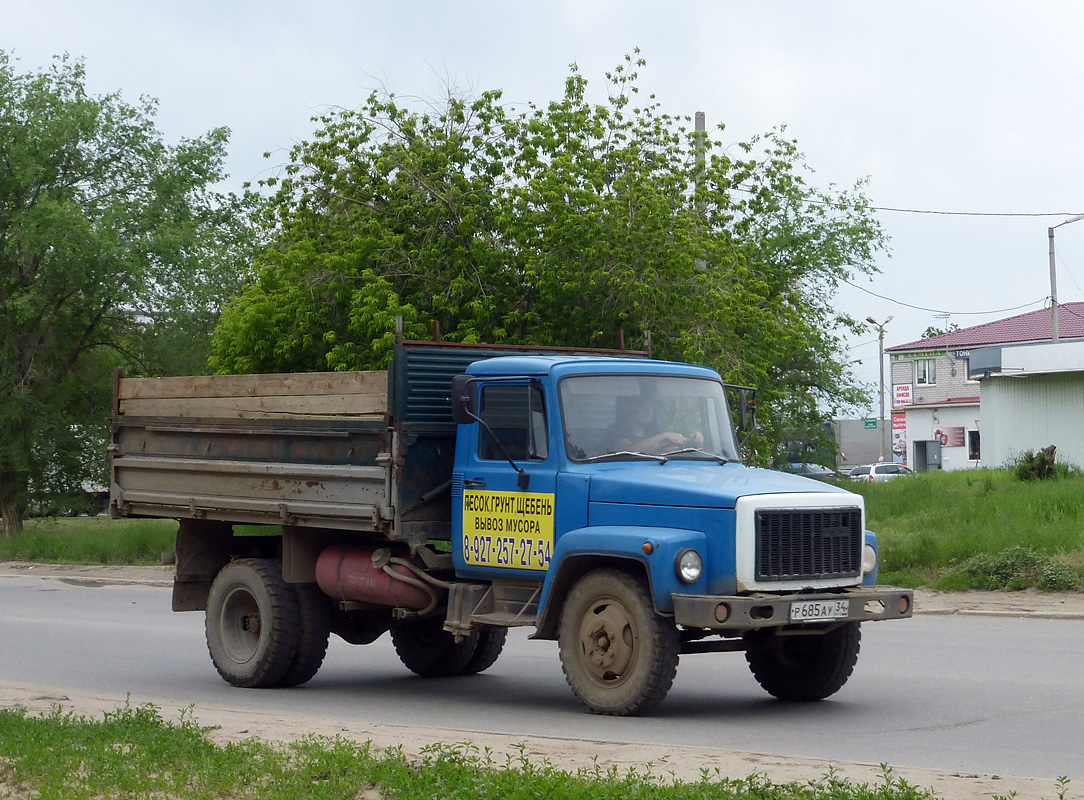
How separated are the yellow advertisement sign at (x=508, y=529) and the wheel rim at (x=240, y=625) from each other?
7.85 feet

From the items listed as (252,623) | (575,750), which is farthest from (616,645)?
(252,623)

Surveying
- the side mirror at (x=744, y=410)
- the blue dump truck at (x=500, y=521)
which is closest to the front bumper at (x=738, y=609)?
the blue dump truck at (x=500, y=521)

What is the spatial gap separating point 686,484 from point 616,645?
1133 millimetres

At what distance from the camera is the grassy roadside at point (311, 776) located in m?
6.35

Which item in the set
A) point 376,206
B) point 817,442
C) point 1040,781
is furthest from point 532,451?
point 817,442

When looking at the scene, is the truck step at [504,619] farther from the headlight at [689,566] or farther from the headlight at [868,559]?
the headlight at [868,559]

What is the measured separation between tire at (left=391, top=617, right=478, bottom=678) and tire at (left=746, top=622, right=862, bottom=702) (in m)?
2.87

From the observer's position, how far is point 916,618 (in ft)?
54.2

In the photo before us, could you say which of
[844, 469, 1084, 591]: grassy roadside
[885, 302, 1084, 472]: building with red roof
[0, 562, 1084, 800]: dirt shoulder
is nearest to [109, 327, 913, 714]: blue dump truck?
[0, 562, 1084, 800]: dirt shoulder

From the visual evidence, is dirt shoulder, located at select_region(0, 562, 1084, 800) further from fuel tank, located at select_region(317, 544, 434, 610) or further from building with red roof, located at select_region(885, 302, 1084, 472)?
building with red roof, located at select_region(885, 302, 1084, 472)

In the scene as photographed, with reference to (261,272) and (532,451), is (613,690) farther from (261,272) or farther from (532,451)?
(261,272)

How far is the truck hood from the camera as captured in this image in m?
9.07

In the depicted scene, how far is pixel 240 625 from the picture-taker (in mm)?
11984

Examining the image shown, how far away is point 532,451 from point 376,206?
15657 millimetres
